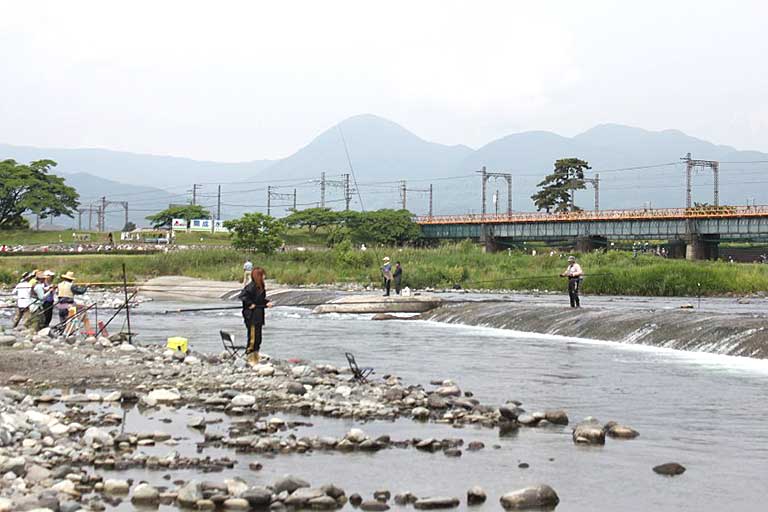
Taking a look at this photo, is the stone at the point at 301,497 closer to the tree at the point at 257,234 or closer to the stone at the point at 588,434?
the stone at the point at 588,434

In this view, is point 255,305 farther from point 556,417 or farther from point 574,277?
point 574,277

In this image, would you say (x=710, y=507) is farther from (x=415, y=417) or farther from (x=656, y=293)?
(x=656, y=293)

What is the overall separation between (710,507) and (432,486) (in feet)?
9.90

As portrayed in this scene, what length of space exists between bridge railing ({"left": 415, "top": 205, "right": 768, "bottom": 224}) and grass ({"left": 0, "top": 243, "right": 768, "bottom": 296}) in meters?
34.2

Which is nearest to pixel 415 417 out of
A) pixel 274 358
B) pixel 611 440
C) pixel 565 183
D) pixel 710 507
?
pixel 611 440

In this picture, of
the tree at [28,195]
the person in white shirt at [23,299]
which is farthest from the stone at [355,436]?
the tree at [28,195]

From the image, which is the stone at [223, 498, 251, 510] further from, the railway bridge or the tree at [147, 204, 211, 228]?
the tree at [147, 204, 211, 228]

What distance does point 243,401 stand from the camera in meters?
16.4

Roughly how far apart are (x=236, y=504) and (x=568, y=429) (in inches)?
239

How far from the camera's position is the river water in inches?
462

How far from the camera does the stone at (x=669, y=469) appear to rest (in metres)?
12.4

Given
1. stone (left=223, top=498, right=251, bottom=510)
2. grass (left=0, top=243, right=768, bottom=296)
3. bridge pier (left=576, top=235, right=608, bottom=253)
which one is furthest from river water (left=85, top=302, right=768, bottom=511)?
bridge pier (left=576, top=235, right=608, bottom=253)

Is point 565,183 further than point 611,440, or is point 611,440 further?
point 565,183

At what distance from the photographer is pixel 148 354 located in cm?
2305
